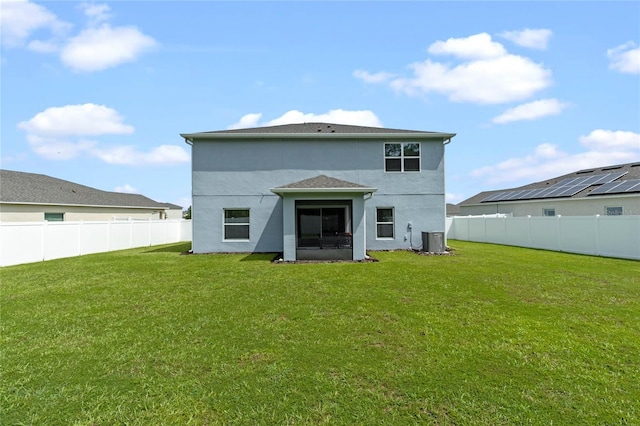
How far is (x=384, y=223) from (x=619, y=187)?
13.9 meters

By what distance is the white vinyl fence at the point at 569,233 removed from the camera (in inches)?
506

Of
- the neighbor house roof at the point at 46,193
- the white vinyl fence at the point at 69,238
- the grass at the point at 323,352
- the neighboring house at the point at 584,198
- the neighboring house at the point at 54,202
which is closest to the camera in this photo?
the grass at the point at 323,352

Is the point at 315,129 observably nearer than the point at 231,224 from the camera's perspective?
No

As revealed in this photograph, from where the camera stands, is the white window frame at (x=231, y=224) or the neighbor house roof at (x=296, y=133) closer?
the neighbor house roof at (x=296, y=133)

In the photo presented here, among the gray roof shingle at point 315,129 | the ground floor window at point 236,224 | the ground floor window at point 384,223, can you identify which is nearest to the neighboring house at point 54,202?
the ground floor window at point 236,224

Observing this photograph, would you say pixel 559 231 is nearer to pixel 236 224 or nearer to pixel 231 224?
pixel 236 224

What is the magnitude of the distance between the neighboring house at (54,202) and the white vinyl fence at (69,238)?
249 inches

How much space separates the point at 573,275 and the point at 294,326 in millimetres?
8879

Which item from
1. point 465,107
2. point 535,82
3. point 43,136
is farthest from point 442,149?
point 43,136

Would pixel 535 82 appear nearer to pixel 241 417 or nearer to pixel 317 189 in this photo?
pixel 317 189

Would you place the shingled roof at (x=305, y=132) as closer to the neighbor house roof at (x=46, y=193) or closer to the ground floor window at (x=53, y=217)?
the neighbor house roof at (x=46, y=193)

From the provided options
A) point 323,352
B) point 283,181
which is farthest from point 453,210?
point 323,352

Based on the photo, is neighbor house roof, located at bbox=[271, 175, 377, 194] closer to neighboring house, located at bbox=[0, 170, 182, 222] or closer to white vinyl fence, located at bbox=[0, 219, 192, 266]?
white vinyl fence, located at bbox=[0, 219, 192, 266]

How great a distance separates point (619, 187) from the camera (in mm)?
18250
